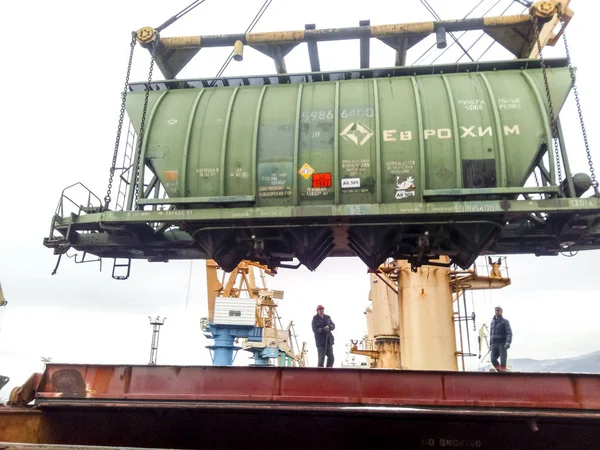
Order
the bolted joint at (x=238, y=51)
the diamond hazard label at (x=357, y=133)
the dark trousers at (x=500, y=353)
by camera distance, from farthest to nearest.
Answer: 1. the dark trousers at (x=500, y=353)
2. the bolted joint at (x=238, y=51)
3. the diamond hazard label at (x=357, y=133)

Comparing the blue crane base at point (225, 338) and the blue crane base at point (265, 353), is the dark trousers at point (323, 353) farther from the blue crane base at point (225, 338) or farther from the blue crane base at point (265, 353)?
the blue crane base at point (265, 353)

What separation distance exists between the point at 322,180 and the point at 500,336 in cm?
627

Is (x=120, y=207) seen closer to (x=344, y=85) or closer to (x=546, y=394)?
(x=344, y=85)

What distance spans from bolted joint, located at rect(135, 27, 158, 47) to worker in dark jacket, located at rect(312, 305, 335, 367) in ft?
20.0

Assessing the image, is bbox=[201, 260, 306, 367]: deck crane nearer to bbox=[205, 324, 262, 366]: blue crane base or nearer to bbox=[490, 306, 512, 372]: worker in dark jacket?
bbox=[205, 324, 262, 366]: blue crane base

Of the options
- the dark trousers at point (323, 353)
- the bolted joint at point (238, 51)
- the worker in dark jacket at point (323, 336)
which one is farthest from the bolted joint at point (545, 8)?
the dark trousers at point (323, 353)

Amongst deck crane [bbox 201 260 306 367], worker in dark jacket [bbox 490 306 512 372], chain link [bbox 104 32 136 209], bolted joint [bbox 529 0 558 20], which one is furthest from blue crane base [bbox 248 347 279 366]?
bolted joint [bbox 529 0 558 20]

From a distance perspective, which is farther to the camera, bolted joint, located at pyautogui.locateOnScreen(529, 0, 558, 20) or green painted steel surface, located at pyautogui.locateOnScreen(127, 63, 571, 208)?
bolted joint, located at pyautogui.locateOnScreen(529, 0, 558, 20)

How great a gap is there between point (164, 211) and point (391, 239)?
3.54m

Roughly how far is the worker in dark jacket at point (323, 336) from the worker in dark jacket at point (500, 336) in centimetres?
391

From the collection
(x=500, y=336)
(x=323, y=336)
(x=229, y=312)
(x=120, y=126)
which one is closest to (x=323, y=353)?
(x=323, y=336)

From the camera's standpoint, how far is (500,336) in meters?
9.98

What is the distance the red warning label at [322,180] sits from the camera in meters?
6.60

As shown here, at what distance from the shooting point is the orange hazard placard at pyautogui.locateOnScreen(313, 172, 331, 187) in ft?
21.6
